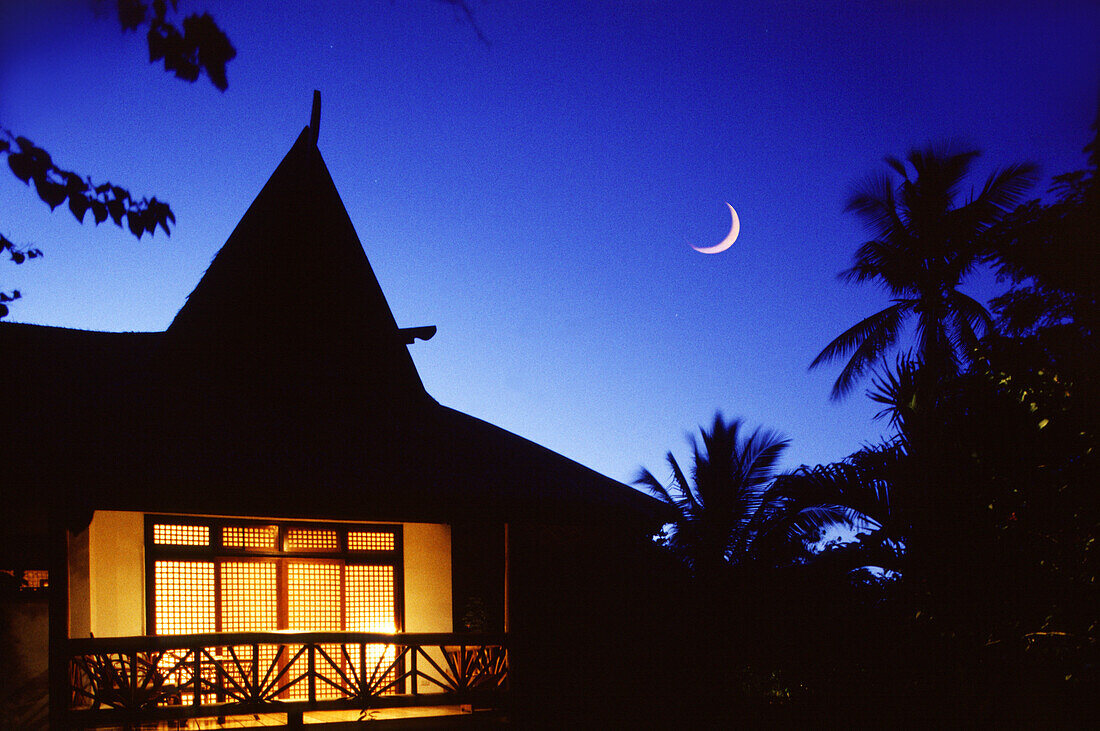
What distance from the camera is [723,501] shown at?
2450 centimetres

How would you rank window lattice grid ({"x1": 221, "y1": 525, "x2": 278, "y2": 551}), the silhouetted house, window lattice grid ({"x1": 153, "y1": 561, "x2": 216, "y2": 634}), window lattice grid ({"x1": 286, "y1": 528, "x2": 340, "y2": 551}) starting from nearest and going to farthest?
the silhouetted house < window lattice grid ({"x1": 153, "y1": 561, "x2": 216, "y2": 634}) < window lattice grid ({"x1": 221, "y1": 525, "x2": 278, "y2": 551}) < window lattice grid ({"x1": 286, "y1": 528, "x2": 340, "y2": 551})

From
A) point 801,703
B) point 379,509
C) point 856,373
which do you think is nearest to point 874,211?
point 856,373

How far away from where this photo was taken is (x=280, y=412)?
37.4 feet

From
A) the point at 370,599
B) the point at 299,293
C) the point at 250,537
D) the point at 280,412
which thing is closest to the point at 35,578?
the point at 250,537

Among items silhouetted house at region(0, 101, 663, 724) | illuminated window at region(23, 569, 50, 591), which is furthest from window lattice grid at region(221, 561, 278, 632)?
illuminated window at region(23, 569, 50, 591)

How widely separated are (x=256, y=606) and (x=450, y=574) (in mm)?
2644

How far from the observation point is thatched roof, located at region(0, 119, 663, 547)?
9500mm

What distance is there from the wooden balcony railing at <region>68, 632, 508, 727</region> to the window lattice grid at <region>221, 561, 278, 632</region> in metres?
0.43

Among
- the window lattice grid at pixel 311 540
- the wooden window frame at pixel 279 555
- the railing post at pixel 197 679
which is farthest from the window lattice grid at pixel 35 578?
the window lattice grid at pixel 311 540

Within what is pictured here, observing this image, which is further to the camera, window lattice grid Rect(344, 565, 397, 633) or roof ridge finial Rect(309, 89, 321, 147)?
roof ridge finial Rect(309, 89, 321, 147)

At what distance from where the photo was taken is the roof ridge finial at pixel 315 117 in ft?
43.3

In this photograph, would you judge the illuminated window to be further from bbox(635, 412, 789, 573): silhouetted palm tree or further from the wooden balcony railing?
bbox(635, 412, 789, 573): silhouetted palm tree

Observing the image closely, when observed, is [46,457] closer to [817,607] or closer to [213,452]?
[213,452]

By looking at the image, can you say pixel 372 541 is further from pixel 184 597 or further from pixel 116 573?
pixel 116 573
